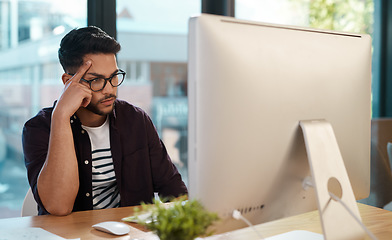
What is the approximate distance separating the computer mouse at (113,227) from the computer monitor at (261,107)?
391 mm

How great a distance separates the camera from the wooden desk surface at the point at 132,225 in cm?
115

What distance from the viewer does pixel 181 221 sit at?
0.75m

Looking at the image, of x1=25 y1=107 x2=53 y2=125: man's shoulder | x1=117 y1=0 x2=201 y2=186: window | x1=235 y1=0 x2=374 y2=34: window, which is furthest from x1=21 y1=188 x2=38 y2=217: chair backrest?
x1=235 y1=0 x2=374 y2=34: window

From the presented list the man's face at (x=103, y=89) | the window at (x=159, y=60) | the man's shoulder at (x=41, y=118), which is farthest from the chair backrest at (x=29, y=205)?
the window at (x=159, y=60)

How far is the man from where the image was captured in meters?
1.50

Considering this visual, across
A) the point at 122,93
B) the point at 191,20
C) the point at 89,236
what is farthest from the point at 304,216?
the point at 122,93

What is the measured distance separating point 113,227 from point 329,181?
598 mm

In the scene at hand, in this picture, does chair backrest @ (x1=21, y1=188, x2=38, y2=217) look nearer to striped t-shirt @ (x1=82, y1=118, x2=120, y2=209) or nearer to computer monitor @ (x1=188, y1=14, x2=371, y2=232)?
striped t-shirt @ (x1=82, y1=118, x2=120, y2=209)

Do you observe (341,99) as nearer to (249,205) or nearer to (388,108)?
(249,205)

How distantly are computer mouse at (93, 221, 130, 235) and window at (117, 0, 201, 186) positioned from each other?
1.30m

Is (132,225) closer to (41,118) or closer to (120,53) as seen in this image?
(41,118)

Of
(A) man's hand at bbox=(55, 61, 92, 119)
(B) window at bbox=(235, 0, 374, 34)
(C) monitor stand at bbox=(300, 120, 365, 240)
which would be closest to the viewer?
(C) monitor stand at bbox=(300, 120, 365, 240)

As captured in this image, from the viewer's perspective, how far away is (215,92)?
816 mm

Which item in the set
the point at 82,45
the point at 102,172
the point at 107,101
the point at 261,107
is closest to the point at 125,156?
the point at 102,172
